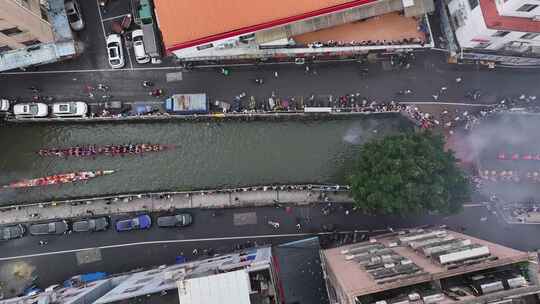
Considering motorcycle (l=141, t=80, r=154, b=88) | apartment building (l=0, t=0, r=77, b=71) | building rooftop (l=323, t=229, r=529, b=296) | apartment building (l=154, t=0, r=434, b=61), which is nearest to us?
building rooftop (l=323, t=229, r=529, b=296)

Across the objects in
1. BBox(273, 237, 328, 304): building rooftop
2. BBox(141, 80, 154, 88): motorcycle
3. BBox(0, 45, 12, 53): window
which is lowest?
BBox(273, 237, 328, 304): building rooftop

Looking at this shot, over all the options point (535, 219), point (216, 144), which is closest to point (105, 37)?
point (216, 144)

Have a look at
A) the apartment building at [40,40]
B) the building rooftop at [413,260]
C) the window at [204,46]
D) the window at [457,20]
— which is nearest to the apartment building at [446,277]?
the building rooftop at [413,260]

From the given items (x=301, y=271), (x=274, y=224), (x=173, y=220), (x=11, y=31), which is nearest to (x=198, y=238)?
(x=173, y=220)

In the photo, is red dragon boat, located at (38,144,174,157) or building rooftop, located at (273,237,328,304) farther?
red dragon boat, located at (38,144,174,157)

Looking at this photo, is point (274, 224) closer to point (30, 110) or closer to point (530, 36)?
point (30, 110)

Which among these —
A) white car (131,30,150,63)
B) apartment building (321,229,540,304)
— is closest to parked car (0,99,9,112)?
white car (131,30,150,63)

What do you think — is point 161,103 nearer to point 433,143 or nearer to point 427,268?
point 433,143

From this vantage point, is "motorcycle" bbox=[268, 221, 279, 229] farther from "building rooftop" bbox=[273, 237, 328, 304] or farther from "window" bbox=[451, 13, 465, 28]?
"window" bbox=[451, 13, 465, 28]
